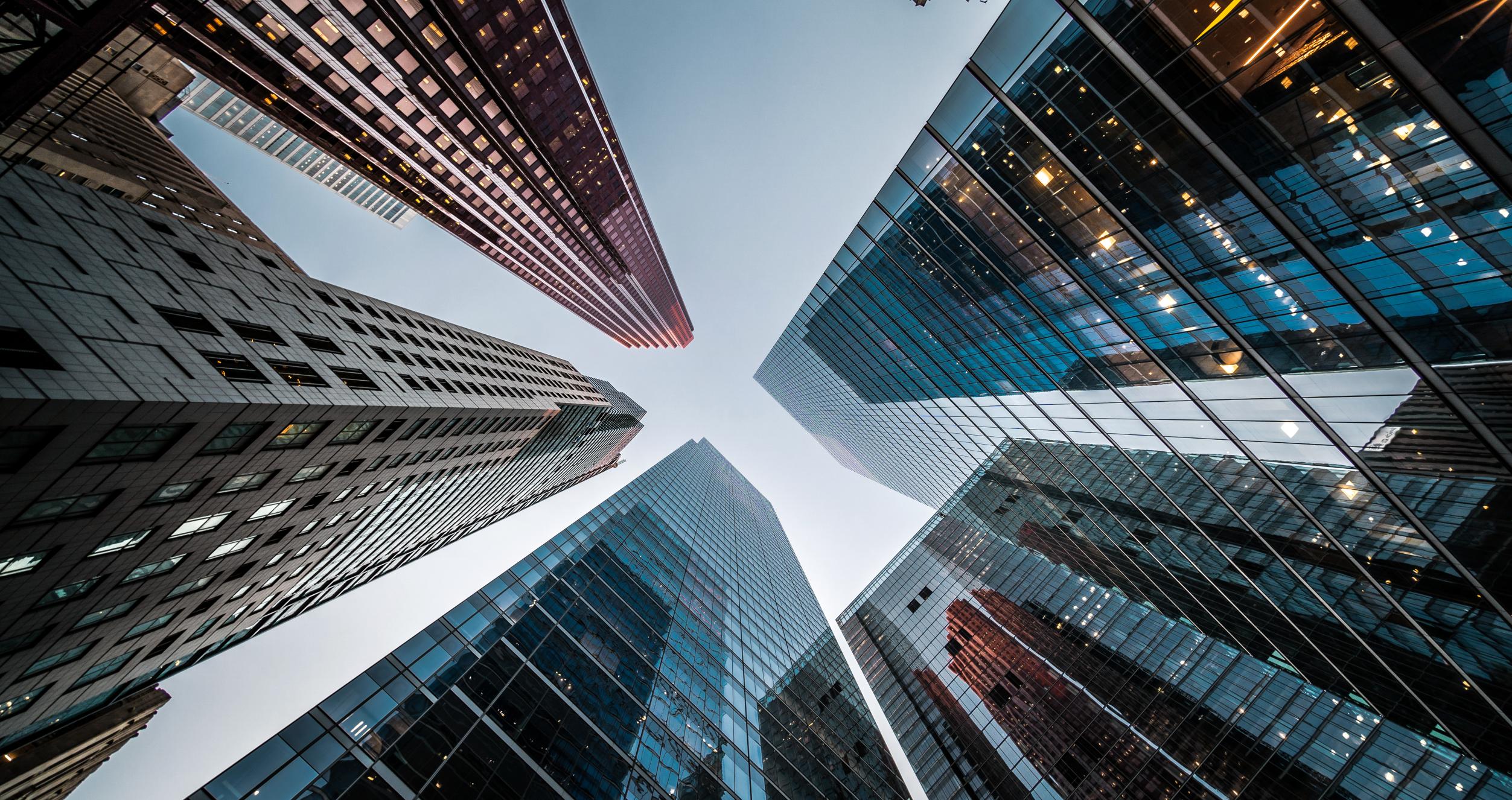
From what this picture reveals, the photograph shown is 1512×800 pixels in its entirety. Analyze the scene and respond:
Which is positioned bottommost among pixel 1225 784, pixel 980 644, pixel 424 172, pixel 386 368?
pixel 386 368

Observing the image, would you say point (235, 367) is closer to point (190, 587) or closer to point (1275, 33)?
point (190, 587)

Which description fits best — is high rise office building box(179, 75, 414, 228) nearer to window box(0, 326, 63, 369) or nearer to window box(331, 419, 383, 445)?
window box(331, 419, 383, 445)

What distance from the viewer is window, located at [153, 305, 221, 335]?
16.2 meters

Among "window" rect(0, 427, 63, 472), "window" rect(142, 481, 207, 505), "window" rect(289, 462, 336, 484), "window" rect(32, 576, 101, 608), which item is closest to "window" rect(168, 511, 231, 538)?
"window" rect(142, 481, 207, 505)

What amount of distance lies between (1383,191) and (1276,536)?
795 inches

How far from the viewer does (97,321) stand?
44.8 ft

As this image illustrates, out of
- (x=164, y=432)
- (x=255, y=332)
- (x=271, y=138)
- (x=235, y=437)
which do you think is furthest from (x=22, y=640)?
(x=271, y=138)

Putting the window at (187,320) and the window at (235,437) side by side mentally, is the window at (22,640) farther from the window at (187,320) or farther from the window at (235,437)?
the window at (187,320)

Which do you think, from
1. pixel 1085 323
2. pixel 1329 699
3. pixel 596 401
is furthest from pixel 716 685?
pixel 596 401

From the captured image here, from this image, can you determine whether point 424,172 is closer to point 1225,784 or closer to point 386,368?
point 386,368

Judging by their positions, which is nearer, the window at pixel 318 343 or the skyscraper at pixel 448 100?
the window at pixel 318 343

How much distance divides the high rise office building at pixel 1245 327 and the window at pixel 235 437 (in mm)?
29734

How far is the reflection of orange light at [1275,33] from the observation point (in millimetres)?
11008

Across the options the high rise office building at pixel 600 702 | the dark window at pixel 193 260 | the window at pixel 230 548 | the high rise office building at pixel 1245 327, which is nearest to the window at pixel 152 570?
the window at pixel 230 548
